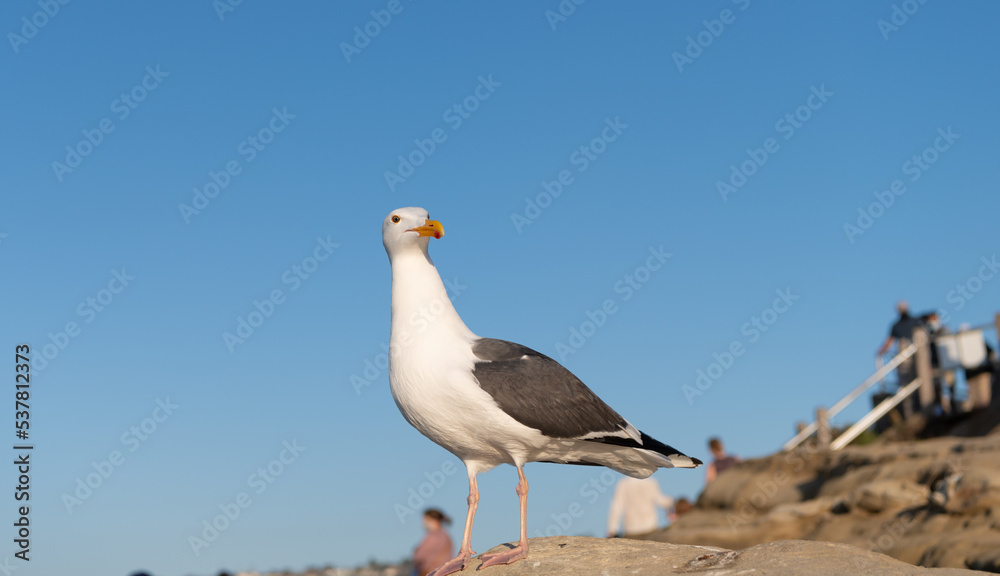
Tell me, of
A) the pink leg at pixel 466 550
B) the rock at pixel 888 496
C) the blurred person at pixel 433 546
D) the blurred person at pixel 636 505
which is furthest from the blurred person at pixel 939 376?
the pink leg at pixel 466 550

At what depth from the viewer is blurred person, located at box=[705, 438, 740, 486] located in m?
15.4

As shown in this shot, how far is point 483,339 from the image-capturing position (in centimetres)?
690

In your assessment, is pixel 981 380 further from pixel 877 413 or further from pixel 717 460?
pixel 717 460

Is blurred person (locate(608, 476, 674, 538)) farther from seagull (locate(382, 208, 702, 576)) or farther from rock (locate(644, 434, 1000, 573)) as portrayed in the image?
seagull (locate(382, 208, 702, 576))

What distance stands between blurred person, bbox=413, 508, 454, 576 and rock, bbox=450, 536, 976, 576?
2.66 m

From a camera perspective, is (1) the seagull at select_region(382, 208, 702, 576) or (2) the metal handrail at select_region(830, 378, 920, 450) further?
(2) the metal handrail at select_region(830, 378, 920, 450)

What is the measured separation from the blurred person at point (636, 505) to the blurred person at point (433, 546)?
14.3 feet

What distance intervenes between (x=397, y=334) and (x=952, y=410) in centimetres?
2210

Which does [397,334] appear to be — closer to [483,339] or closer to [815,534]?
[483,339]

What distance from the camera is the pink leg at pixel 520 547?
6.54 m

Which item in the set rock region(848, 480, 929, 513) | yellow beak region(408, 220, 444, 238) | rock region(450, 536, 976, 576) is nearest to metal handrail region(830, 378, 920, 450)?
rock region(848, 480, 929, 513)

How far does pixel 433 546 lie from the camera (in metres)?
9.66

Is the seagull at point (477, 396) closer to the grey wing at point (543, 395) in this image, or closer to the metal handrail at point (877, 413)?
the grey wing at point (543, 395)

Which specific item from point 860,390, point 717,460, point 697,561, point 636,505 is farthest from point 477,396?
point 860,390
